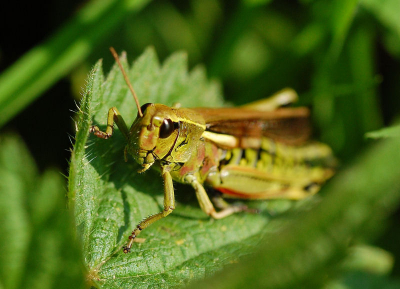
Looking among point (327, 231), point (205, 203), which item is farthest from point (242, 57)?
point (327, 231)

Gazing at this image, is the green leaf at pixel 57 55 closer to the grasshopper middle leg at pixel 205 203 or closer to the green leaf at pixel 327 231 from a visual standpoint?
the grasshopper middle leg at pixel 205 203

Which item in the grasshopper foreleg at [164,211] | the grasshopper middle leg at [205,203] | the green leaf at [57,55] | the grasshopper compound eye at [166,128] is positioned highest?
the green leaf at [57,55]

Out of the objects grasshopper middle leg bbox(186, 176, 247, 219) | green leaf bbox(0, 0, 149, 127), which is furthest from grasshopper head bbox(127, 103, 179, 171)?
green leaf bbox(0, 0, 149, 127)

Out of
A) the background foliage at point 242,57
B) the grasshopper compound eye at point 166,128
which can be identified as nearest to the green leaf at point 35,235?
the grasshopper compound eye at point 166,128

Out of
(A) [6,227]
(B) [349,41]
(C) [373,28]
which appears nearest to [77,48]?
(A) [6,227]

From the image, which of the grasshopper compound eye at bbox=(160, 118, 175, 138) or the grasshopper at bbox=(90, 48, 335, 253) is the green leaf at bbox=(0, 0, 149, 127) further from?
the grasshopper compound eye at bbox=(160, 118, 175, 138)
